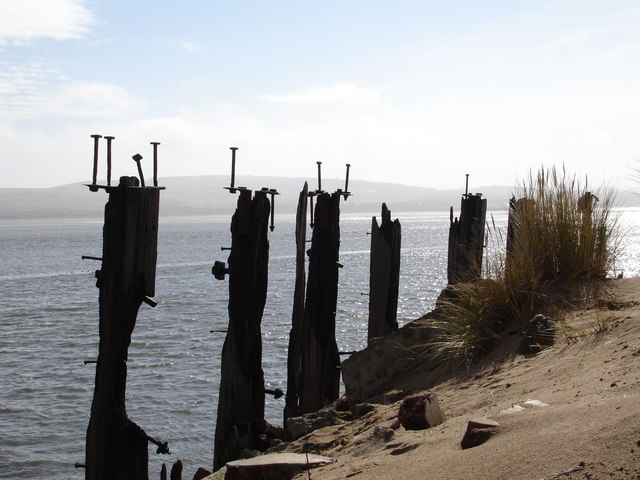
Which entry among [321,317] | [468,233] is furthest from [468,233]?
[321,317]

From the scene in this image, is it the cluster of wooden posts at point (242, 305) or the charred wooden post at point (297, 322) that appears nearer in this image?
the cluster of wooden posts at point (242, 305)

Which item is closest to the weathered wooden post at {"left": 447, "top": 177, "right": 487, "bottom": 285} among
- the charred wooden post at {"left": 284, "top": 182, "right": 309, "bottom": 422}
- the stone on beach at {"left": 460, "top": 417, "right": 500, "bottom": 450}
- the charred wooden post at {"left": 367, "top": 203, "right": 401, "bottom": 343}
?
the charred wooden post at {"left": 367, "top": 203, "right": 401, "bottom": 343}

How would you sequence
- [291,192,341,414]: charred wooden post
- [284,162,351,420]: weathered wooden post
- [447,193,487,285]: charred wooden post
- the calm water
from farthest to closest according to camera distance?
[447,193,487,285]: charred wooden post < the calm water < [291,192,341,414]: charred wooden post < [284,162,351,420]: weathered wooden post

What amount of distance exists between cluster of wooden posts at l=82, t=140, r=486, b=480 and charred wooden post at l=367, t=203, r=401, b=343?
1cm

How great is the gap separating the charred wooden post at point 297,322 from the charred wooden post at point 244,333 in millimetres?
927

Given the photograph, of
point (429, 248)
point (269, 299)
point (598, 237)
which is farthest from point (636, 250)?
point (598, 237)

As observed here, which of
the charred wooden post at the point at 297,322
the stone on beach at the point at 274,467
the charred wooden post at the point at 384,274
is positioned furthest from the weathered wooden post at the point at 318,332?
the stone on beach at the point at 274,467

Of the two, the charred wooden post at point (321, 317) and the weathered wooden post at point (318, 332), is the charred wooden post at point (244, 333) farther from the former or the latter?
the charred wooden post at point (321, 317)

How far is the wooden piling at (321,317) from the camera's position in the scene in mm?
8227

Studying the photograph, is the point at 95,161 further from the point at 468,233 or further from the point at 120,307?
the point at 468,233

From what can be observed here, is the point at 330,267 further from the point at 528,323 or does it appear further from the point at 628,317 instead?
the point at 628,317

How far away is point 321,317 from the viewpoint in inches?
329

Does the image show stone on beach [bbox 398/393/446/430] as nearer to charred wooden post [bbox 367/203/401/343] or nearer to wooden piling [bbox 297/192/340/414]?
wooden piling [bbox 297/192/340/414]

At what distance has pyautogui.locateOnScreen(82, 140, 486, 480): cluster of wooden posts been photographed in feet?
18.4
